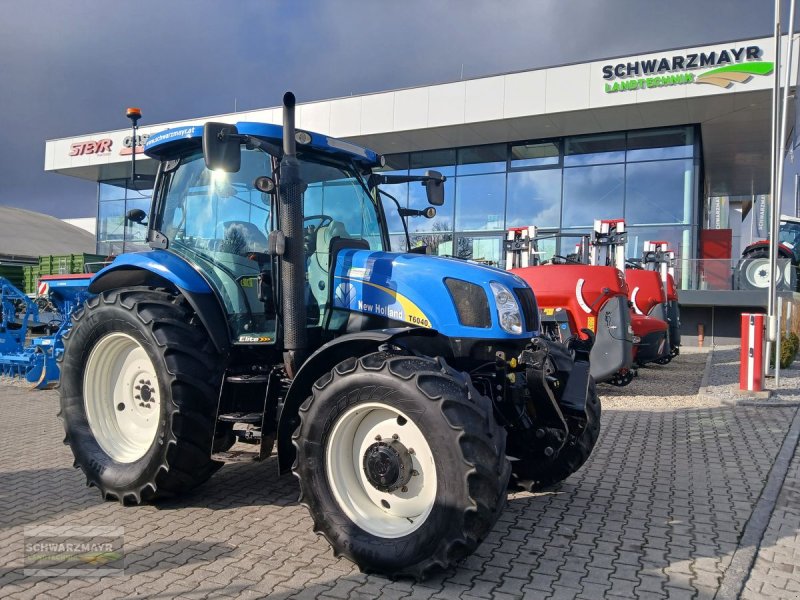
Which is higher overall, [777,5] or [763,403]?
[777,5]

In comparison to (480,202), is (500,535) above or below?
below

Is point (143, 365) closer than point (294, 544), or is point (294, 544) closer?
point (294, 544)

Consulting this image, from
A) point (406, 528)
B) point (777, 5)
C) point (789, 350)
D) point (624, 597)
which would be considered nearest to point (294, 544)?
point (406, 528)

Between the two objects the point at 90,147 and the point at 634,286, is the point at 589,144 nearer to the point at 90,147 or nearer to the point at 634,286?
the point at 634,286

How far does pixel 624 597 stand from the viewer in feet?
10.7

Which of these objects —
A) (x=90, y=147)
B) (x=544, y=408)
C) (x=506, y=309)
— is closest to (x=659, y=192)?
(x=544, y=408)

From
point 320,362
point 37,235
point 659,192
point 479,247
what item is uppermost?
point 659,192

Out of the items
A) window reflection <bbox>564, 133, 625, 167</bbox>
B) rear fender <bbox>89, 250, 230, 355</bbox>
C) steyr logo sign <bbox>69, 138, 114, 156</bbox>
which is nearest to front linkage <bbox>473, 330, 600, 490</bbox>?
rear fender <bbox>89, 250, 230, 355</bbox>

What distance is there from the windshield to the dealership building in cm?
1245

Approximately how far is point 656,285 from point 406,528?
10.4 metres

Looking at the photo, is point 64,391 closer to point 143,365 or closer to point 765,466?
point 143,365

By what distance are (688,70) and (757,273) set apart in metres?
5.57

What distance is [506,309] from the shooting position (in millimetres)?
4047

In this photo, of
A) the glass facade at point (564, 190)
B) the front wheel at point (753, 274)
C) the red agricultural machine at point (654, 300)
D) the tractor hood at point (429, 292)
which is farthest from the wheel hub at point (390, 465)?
the front wheel at point (753, 274)
